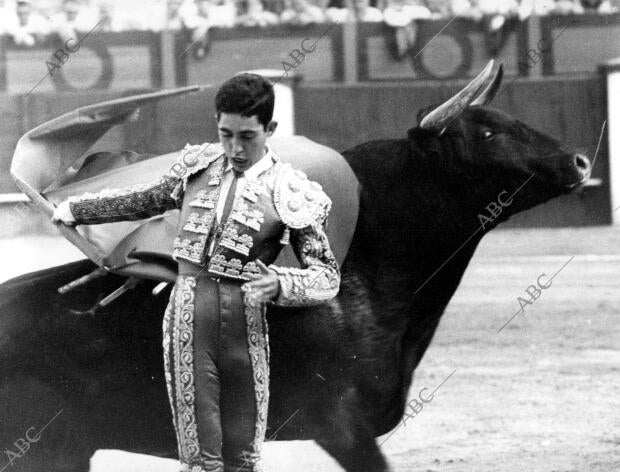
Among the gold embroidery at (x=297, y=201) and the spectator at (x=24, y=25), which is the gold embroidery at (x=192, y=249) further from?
the spectator at (x=24, y=25)

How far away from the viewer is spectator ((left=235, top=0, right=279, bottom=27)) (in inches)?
201

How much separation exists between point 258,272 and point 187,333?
223mm

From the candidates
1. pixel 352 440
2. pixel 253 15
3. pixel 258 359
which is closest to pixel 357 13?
pixel 253 15

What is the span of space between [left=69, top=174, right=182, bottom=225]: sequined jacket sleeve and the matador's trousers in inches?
8.2

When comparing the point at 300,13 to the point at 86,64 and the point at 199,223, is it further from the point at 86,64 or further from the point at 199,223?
the point at 199,223

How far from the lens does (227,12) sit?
523cm

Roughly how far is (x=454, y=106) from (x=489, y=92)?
0.44 feet

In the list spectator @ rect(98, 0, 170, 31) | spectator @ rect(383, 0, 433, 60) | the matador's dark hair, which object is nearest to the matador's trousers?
the matador's dark hair

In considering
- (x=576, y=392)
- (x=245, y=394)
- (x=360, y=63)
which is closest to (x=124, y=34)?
(x=360, y=63)

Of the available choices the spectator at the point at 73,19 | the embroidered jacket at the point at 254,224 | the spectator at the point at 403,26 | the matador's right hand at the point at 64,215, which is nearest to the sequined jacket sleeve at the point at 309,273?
the embroidered jacket at the point at 254,224

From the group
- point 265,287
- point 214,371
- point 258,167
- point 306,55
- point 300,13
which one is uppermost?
point 300,13

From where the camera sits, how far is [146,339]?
3932 millimetres

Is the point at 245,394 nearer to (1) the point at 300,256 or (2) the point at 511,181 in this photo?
(1) the point at 300,256

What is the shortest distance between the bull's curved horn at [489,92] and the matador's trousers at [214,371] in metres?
1.10
